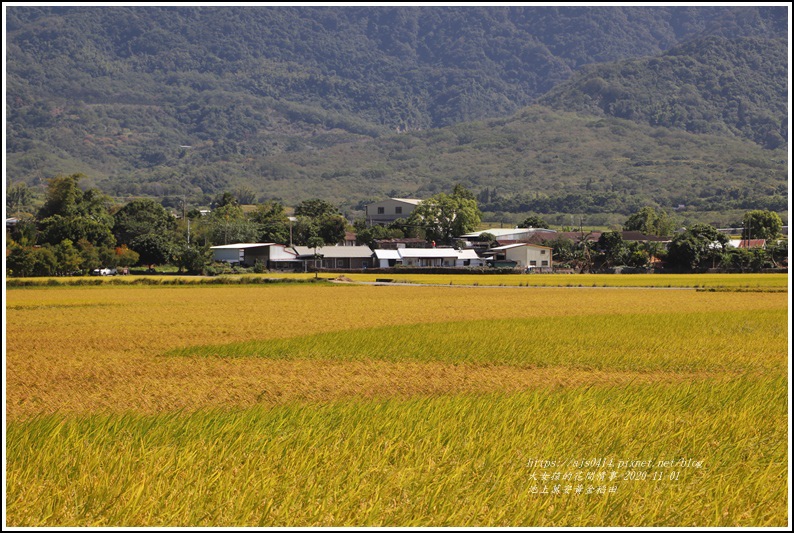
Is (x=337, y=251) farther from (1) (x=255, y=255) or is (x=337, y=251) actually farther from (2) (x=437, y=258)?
(2) (x=437, y=258)

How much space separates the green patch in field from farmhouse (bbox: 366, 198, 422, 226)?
128757 mm

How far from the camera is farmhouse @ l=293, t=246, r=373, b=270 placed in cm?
9912

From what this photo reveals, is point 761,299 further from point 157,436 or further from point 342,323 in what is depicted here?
point 157,436

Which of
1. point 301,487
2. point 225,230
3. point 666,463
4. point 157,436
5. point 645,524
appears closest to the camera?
point 645,524

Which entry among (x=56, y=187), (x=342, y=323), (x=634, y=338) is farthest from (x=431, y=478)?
(x=56, y=187)

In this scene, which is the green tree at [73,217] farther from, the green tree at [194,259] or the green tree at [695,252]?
the green tree at [695,252]

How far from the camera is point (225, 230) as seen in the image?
110 metres

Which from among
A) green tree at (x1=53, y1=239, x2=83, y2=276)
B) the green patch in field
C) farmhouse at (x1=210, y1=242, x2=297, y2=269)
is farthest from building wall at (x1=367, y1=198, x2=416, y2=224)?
the green patch in field

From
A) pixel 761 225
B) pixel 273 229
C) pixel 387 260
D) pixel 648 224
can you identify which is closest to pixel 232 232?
pixel 273 229

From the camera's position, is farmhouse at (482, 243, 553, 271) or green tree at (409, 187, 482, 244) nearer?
farmhouse at (482, 243, 553, 271)

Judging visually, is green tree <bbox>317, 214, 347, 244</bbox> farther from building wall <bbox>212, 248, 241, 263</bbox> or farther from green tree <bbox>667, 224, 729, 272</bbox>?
green tree <bbox>667, 224, 729, 272</bbox>

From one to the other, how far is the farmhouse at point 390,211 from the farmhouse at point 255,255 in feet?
203

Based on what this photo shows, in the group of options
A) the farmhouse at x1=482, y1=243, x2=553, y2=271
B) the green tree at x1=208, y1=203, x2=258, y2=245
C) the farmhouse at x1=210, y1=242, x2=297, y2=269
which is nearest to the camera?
the farmhouse at x1=210, y1=242, x2=297, y2=269

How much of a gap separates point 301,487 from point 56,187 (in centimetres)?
11816
